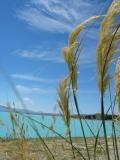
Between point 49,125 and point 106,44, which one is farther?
point 49,125

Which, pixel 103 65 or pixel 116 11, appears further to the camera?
pixel 103 65

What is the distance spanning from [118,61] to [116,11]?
0.58m

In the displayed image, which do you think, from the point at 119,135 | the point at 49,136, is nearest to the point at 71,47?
the point at 119,135

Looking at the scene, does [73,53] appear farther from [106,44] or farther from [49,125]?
[49,125]

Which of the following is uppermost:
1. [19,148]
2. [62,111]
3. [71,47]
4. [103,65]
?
[71,47]

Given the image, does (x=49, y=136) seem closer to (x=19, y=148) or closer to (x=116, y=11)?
(x=19, y=148)

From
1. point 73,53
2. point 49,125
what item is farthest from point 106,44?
point 49,125

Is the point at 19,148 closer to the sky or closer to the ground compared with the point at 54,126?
closer to the ground

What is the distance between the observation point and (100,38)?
7.01 ft

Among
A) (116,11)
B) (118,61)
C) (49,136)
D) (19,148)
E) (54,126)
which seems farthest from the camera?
(49,136)

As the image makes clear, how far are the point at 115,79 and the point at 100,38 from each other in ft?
1.60

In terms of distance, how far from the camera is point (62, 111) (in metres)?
2.69

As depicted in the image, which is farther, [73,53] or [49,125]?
[49,125]

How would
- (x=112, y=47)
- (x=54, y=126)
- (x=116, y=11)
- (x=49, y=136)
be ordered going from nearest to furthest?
(x=116, y=11), (x=112, y=47), (x=54, y=126), (x=49, y=136)
